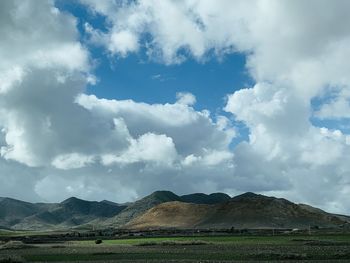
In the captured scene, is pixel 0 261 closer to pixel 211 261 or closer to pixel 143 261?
pixel 143 261

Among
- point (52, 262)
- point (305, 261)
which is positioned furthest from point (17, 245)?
point (305, 261)

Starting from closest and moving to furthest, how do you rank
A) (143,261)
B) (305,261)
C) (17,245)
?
1. (305,261)
2. (143,261)
3. (17,245)

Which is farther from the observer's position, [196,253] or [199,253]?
[196,253]

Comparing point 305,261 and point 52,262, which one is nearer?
point 305,261

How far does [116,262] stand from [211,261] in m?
11.1

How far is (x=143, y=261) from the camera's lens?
60500 mm

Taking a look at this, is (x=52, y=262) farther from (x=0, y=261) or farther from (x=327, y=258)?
(x=327, y=258)

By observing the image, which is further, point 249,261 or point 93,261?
point 93,261

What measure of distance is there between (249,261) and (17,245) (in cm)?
6138

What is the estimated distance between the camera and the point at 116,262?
198ft

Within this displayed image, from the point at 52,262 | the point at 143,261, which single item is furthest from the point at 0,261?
the point at 143,261

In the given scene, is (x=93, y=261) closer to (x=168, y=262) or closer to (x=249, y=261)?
(x=168, y=262)

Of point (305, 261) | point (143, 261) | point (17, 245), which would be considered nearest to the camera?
point (305, 261)

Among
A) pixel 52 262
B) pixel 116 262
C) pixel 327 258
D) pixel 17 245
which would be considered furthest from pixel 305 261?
pixel 17 245
